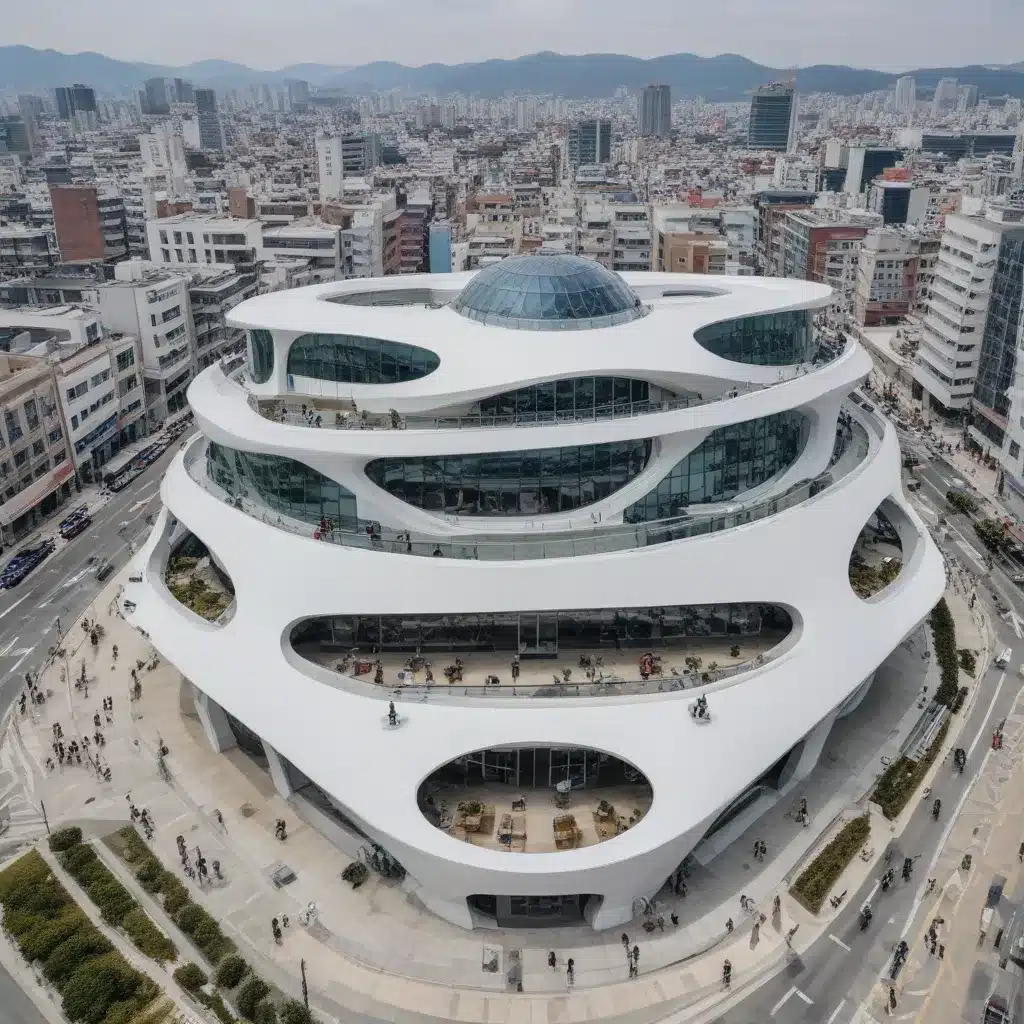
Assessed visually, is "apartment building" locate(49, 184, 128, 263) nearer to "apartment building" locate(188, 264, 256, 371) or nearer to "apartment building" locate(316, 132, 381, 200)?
"apartment building" locate(188, 264, 256, 371)

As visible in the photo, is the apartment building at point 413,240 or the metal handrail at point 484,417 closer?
the metal handrail at point 484,417

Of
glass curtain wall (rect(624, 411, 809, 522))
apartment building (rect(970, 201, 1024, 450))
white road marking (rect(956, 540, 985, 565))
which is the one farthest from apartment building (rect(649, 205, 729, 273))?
glass curtain wall (rect(624, 411, 809, 522))

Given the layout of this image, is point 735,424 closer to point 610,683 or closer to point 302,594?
point 610,683

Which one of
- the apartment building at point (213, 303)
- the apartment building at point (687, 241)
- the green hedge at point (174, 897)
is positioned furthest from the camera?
the apartment building at point (687, 241)

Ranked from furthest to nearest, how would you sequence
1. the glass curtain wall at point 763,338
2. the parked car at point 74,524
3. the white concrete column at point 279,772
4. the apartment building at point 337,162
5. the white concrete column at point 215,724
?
the apartment building at point 337,162
the parked car at point 74,524
the glass curtain wall at point 763,338
the white concrete column at point 215,724
the white concrete column at point 279,772

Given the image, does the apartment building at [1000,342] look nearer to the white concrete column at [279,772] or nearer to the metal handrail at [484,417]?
the metal handrail at [484,417]

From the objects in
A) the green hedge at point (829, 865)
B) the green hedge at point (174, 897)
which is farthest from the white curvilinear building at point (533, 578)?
the green hedge at point (174, 897)

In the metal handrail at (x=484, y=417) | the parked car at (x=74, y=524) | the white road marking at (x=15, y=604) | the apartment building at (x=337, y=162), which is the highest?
the apartment building at (x=337, y=162)

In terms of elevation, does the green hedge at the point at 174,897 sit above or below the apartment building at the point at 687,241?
→ below
